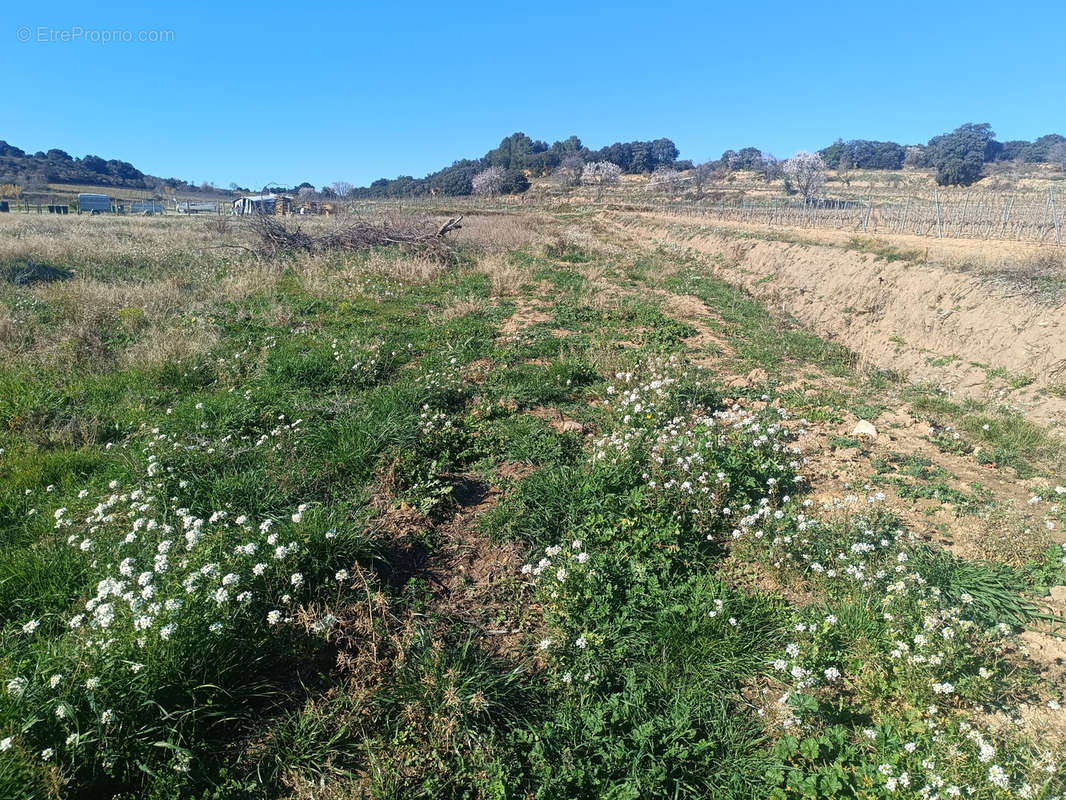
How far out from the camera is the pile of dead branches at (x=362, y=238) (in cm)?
1593

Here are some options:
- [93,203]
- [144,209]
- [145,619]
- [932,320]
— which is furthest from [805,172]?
[93,203]

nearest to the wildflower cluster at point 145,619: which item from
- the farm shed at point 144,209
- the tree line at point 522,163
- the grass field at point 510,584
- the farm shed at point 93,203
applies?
the grass field at point 510,584

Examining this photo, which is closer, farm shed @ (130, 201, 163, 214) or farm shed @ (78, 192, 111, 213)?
farm shed @ (130, 201, 163, 214)

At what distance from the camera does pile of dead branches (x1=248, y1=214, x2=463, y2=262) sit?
15.9 meters

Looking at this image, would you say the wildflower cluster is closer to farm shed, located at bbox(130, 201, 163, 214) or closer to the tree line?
farm shed, located at bbox(130, 201, 163, 214)

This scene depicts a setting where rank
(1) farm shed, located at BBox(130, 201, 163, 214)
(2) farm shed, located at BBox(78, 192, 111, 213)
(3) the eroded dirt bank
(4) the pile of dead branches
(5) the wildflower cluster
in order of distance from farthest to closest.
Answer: (2) farm shed, located at BBox(78, 192, 111, 213), (1) farm shed, located at BBox(130, 201, 163, 214), (4) the pile of dead branches, (3) the eroded dirt bank, (5) the wildflower cluster

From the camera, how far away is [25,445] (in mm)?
4688

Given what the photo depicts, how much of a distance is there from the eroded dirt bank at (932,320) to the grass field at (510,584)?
1355mm

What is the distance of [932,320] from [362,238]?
15814mm

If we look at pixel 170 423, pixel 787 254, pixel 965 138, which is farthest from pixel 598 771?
pixel 965 138

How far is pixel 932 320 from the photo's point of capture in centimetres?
1004

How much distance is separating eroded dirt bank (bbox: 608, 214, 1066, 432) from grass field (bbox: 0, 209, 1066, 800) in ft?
4.45

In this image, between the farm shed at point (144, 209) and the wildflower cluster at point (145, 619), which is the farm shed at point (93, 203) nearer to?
the farm shed at point (144, 209)

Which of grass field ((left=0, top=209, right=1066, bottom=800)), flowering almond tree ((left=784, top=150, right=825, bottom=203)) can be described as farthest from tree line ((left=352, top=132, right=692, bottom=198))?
grass field ((left=0, top=209, right=1066, bottom=800))
